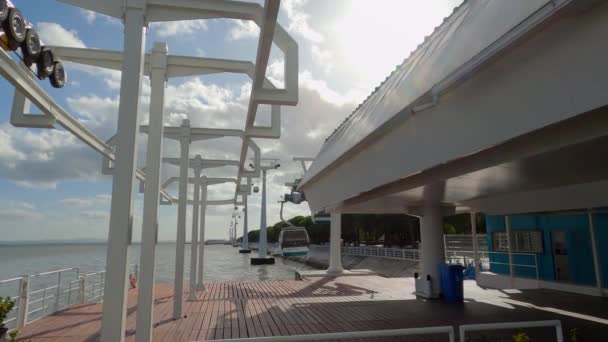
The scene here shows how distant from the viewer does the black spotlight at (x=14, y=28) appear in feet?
13.5

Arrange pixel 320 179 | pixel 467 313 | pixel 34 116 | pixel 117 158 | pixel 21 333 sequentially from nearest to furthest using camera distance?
pixel 117 158 < pixel 34 116 < pixel 21 333 < pixel 467 313 < pixel 320 179

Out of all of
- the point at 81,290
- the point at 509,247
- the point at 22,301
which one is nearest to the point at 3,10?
the point at 22,301

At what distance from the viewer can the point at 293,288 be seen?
14.8 metres

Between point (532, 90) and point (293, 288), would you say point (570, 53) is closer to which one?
point (532, 90)

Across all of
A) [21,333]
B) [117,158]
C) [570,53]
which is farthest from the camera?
[21,333]

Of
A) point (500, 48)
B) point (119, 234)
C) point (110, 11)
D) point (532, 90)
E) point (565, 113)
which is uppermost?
point (110, 11)

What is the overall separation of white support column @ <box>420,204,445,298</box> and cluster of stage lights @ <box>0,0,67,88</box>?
10.5 m

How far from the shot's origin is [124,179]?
13.9ft

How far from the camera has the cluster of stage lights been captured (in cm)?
411

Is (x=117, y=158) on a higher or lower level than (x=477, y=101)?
lower

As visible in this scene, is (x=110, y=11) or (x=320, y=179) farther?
(x=320, y=179)

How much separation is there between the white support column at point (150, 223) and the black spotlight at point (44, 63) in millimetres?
1578

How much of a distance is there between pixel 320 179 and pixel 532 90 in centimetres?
861

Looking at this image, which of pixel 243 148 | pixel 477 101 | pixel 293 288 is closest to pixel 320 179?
pixel 243 148
